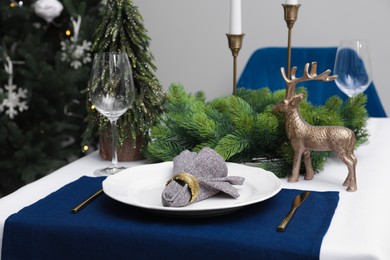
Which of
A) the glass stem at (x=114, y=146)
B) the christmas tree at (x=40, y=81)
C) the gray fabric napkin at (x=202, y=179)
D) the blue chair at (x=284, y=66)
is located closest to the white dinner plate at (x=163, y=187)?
the gray fabric napkin at (x=202, y=179)

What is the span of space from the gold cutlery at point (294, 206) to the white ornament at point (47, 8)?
191 centimetres

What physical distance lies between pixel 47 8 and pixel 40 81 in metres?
0.32

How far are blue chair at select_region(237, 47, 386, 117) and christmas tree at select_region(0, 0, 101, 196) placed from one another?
0.78 meters

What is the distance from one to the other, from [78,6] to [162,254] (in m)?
2.11

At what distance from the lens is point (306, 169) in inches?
43.5

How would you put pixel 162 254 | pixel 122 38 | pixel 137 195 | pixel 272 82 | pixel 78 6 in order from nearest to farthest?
pixel 162 254, pixel 137 195, pixel 122 38, pixel 272 82, pixel 78 6

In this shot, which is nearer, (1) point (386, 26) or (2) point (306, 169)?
(2) point (306, 169)

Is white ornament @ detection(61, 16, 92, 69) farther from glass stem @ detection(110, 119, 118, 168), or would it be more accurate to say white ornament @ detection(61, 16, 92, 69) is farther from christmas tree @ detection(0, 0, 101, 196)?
glass stem @ detection(110, 119, 118, 168)

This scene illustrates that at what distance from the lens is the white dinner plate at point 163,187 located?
846mm

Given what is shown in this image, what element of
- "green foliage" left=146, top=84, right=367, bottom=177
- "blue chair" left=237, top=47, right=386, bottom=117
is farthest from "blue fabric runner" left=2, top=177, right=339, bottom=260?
"blue chair" left=237, top=47, right=386, bottom=117

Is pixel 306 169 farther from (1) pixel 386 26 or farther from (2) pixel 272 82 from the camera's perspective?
(1) pixel 386 26

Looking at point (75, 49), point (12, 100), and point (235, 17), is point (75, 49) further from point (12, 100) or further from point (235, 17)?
point (235, 17)

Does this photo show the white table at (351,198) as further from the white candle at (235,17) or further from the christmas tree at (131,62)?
the white candle at (235,17)

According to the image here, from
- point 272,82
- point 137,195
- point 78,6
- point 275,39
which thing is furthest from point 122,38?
point 275,39
